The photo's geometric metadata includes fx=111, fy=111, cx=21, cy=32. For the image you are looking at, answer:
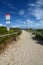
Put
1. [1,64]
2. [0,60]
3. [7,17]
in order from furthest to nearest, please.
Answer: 1. [7,17]
2. [0,60]
3. [1,64]

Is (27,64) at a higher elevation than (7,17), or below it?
below

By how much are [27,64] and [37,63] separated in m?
0.65

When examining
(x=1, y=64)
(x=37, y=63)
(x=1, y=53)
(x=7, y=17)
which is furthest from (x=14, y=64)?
(x=7, y=17)

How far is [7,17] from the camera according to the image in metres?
12.1

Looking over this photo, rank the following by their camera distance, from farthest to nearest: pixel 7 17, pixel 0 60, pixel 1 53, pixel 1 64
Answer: pixel 7 17
pixel 1 53
pixel 0 60
pixel 1 64

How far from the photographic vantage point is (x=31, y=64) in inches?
256

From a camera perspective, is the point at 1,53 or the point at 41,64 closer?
the point at 41,64

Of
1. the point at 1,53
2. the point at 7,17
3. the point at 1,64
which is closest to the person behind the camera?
the point at 1,64

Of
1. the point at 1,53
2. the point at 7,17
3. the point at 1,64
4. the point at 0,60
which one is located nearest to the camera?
the point at 1,64

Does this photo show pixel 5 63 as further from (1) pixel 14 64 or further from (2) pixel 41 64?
(2) pixel 41 64

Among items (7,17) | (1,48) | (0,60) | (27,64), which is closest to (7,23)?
(7,17)

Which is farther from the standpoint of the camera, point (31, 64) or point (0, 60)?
point (0, 60)

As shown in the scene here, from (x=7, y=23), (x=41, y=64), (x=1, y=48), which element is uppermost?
(x=7, y=23)

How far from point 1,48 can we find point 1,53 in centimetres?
42
